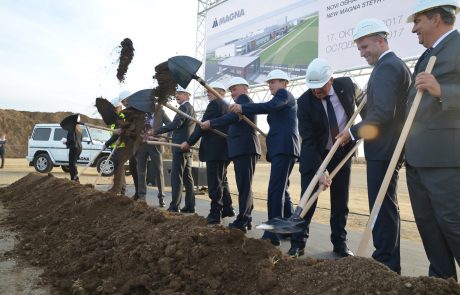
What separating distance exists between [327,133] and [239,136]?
→ 1067 millimetres

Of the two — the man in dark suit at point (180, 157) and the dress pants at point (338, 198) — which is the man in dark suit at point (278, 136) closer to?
the dress pants at point (338, 198)

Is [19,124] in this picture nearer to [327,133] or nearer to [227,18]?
[227,18]

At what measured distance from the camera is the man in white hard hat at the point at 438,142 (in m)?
2.18

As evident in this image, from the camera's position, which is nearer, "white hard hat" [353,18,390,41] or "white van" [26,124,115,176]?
"white hard hat" [353,18,390,41]

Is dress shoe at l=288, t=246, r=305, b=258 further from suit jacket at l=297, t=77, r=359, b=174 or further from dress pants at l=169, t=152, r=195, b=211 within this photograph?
dress pants at l=169, t=152, r=195, b=211

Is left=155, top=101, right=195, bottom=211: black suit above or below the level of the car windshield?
below

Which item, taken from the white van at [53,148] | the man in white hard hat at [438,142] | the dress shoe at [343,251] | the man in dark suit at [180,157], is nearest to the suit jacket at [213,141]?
the man in dark suit at [180,157]

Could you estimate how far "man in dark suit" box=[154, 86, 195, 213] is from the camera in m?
5.74

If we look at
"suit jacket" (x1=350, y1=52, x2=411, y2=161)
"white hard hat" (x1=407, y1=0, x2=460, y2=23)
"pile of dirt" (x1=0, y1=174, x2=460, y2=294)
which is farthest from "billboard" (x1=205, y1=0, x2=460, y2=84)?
"pile of dirt" (x1=0, y1=174, x2=460, y2=294)

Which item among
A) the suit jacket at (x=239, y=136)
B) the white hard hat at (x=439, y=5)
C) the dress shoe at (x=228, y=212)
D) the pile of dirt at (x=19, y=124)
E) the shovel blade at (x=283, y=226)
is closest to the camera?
the white hard hat at (x=439, y=5)

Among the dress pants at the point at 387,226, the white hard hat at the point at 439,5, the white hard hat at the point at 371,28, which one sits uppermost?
the white hard hat at the point at 371,28

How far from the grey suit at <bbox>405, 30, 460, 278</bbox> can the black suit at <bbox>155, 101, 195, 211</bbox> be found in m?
3.75

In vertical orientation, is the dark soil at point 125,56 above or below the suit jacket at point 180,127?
above

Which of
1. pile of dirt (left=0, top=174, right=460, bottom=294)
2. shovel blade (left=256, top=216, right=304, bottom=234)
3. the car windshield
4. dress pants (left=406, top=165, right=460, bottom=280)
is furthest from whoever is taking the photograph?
the car windshield
